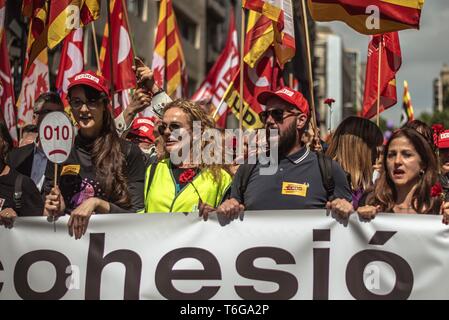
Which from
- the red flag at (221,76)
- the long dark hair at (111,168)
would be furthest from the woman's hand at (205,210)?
the red flag at (221,76)

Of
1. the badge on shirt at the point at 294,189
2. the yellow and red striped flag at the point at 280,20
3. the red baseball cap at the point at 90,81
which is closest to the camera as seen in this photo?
the badge on shirt at the point at 294,189

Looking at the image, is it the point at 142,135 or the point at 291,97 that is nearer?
the point at 291,97

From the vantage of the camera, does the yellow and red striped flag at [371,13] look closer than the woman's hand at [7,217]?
No

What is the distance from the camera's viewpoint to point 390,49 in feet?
26.8

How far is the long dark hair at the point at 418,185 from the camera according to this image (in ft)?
15.3

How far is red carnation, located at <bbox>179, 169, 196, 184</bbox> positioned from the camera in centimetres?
510

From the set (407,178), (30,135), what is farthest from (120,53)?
(407,178)

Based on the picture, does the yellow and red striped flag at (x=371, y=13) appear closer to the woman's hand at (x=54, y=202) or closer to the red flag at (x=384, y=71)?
the red flag at (x=384, y=71)

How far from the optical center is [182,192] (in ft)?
16.6

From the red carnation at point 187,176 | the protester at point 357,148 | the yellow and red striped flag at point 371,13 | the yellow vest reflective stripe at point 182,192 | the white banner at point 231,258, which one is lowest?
the white banner at point 231,258

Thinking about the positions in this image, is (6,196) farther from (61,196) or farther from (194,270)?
(194,270)

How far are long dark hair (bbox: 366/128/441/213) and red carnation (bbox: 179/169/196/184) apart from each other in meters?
1.03

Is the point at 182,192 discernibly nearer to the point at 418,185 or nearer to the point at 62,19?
the point at 418,185

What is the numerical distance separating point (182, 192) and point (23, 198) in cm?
90
